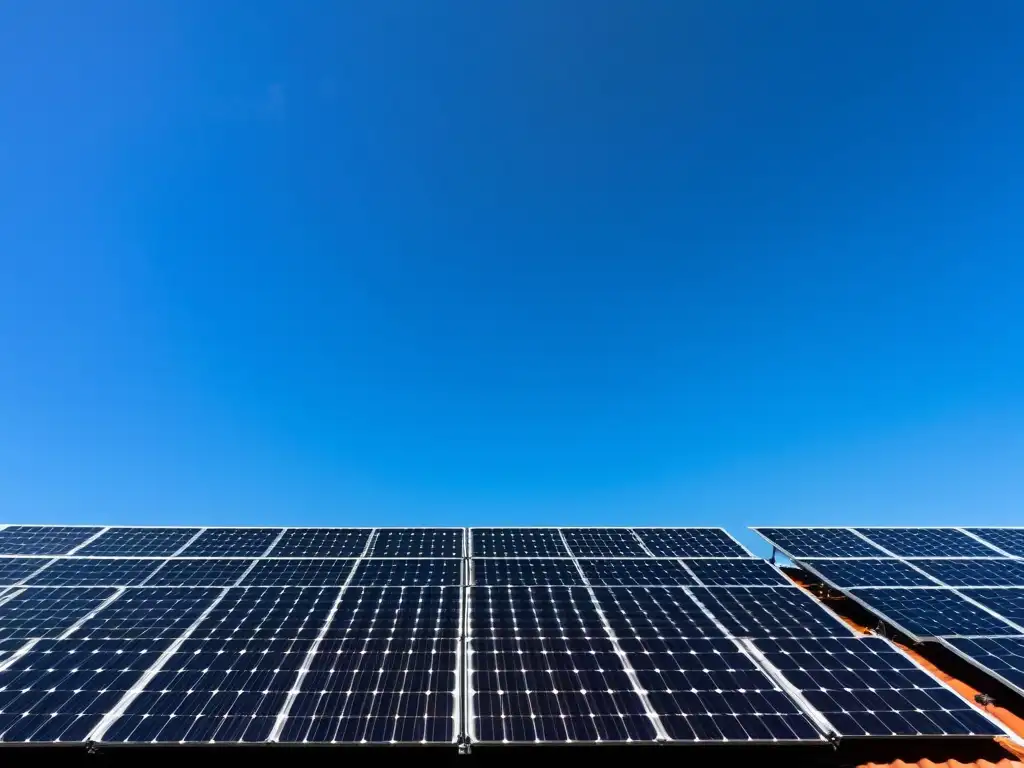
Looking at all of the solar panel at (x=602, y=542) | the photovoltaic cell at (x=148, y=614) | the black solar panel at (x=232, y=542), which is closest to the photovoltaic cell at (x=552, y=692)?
the solar panel at (x=602, y=542)

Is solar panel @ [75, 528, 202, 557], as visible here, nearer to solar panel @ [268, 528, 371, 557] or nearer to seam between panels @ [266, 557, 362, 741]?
solar panel @ [268, 528, 371, 557]

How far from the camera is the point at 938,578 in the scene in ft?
89.6

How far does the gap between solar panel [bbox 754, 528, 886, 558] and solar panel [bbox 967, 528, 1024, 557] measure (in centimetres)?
902

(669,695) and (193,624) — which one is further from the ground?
(193,624)

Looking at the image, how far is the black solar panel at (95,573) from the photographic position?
83.3ft

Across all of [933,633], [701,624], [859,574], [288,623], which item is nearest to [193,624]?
[288,623]

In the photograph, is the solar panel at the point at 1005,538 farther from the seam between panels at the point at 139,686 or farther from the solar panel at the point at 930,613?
the seam between panels at the point at 139,686

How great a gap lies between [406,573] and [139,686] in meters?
13.0

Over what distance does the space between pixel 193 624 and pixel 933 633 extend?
32616 mm

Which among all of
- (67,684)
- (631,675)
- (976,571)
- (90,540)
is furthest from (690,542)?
(90,540)

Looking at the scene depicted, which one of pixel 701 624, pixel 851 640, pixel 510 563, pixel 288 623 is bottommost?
pixel 851 640

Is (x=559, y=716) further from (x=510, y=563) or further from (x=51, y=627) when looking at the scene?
(x=51, y=627)

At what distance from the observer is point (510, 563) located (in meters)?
28.7

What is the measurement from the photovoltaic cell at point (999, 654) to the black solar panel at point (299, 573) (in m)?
28.6
